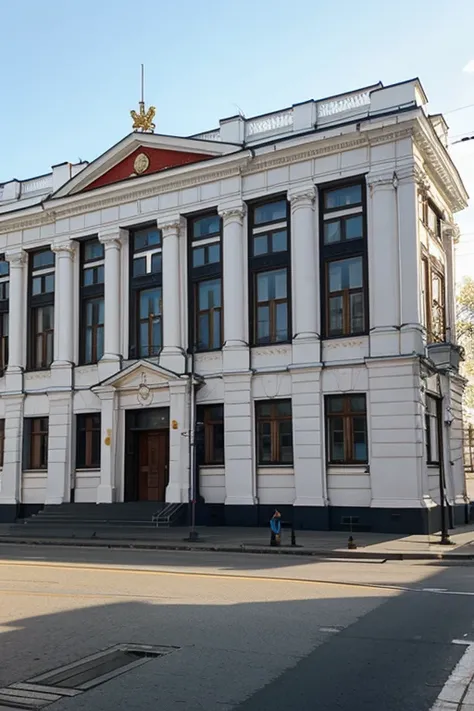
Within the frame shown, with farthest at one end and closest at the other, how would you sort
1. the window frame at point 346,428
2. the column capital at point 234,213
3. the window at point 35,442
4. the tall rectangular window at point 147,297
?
the window at point 35,442 < the tall rectangular window at point 147,297 < the column capital at point 234,213 < the window frame at point 346,428

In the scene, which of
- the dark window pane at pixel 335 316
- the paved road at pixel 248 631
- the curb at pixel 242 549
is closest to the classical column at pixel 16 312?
the curb at pixel 242 549

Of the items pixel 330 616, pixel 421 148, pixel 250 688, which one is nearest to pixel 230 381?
pixel 421 148

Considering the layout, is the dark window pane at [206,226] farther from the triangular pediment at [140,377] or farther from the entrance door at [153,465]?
the entrance door at [153,465]

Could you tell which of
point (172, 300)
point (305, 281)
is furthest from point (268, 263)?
point (172, 300)

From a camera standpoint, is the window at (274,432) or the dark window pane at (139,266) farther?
the dark window pane at (139,266)

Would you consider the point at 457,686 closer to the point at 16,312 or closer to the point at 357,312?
the point at 357,312

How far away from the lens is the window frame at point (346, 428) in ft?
89.5

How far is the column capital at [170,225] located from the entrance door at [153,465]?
25.6 feet

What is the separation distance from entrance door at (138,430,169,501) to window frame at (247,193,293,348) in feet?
18.9

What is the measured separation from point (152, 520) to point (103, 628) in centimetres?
1895

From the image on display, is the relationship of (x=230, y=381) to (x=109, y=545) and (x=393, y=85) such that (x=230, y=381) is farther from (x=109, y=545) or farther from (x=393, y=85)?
(x=393, y=85)

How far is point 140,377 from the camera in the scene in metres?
31.5

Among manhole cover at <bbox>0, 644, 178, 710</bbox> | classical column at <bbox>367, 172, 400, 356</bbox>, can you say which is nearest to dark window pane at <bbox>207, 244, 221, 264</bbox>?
classical column at <bbox>367, 172, 400, 356</bbox>

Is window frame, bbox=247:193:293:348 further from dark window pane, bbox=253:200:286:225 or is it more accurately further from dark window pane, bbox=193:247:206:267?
dark window pane, bbox=193:247:206:267
